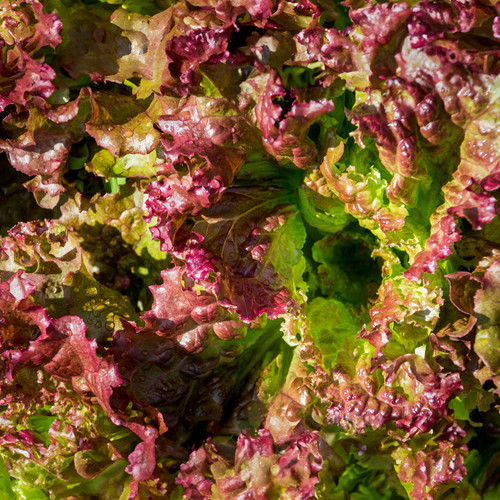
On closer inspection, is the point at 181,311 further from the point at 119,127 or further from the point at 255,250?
the point at 119,127

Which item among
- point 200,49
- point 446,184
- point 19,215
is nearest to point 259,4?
point 200,49

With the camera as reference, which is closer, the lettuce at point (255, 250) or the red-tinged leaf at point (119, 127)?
A: the lettuce at point (255, 250)

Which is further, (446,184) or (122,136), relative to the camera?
(122,136)

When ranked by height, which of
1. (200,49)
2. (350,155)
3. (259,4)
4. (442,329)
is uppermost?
(259,4)

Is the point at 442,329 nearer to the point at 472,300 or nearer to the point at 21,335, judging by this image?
the point at 472,300

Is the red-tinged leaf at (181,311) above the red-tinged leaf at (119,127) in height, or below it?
below

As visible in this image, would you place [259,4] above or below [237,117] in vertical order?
above

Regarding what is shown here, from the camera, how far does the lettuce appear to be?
6.19 feet

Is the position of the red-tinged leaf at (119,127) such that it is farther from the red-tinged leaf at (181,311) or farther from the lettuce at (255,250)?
the red-tinged leaf at (181,311)

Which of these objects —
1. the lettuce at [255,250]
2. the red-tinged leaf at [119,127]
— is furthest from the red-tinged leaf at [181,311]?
the red-tinged leaf at [119,127]

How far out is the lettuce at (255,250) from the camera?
6.19ft

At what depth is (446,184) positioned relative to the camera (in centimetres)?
200

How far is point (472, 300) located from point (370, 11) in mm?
922

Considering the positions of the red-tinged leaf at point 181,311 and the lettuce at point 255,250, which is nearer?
the lettuce at point 255,250
